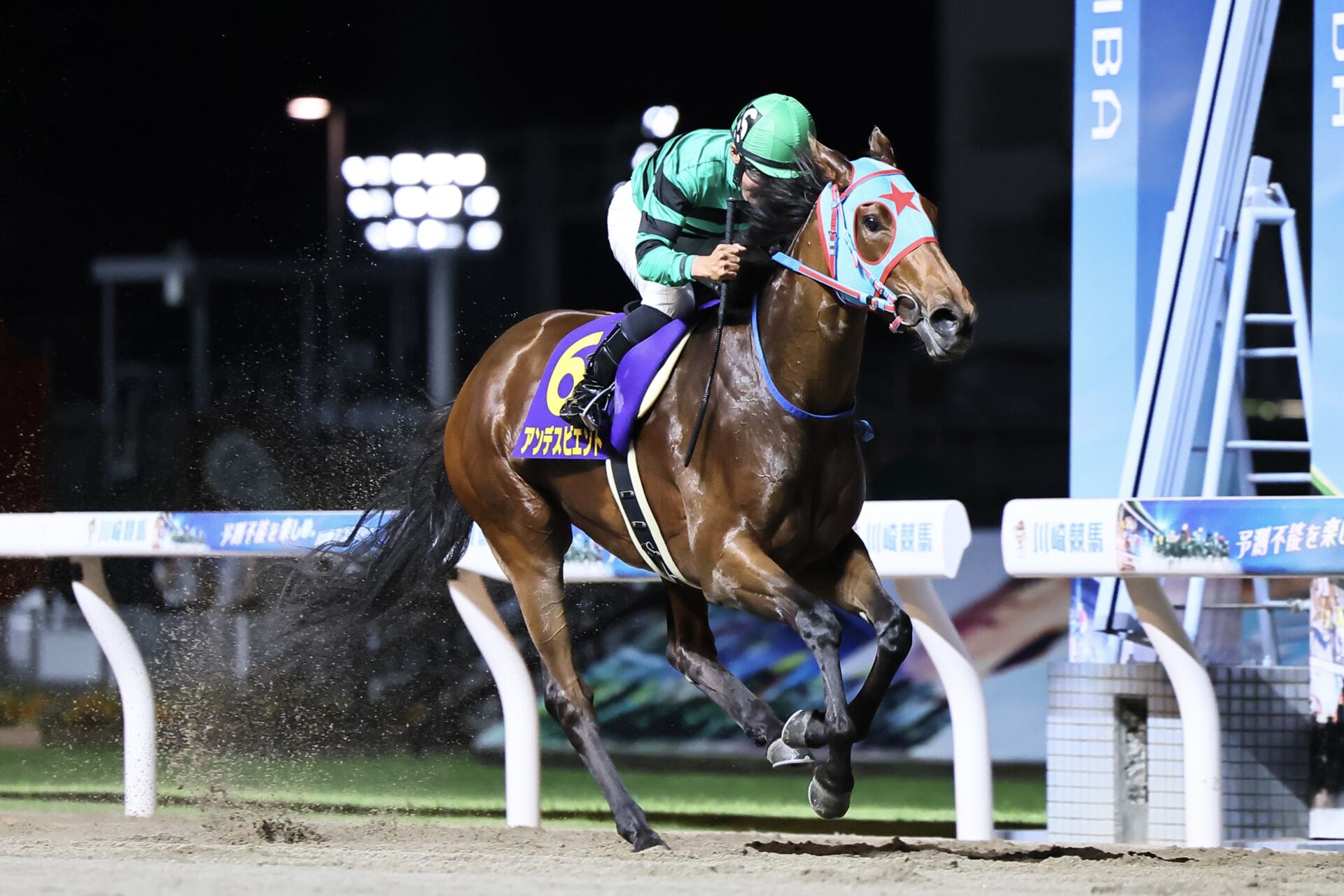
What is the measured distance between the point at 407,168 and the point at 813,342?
448 centimetres

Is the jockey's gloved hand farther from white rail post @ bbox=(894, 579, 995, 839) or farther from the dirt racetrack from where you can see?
the dirt racetrack

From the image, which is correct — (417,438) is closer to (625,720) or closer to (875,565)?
(875,565)

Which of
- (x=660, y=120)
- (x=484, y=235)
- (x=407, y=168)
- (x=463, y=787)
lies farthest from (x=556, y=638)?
(x=407, y=168)

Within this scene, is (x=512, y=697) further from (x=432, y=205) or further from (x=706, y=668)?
(x=432, y=205)

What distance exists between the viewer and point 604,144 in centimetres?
743

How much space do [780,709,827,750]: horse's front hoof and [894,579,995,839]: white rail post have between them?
0.87 metres

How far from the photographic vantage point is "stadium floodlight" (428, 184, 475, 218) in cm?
759

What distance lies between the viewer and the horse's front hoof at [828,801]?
12.0ft

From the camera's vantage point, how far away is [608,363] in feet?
13.4

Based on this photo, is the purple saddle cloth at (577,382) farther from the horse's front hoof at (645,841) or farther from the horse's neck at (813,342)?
the horse's front hoof at (645,841)

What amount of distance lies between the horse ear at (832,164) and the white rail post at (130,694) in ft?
9.38

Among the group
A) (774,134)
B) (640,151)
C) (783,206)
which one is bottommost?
(783,206)

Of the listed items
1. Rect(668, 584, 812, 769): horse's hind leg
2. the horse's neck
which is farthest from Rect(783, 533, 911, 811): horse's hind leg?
the horse's neck

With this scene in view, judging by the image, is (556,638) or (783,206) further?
(556,638)
